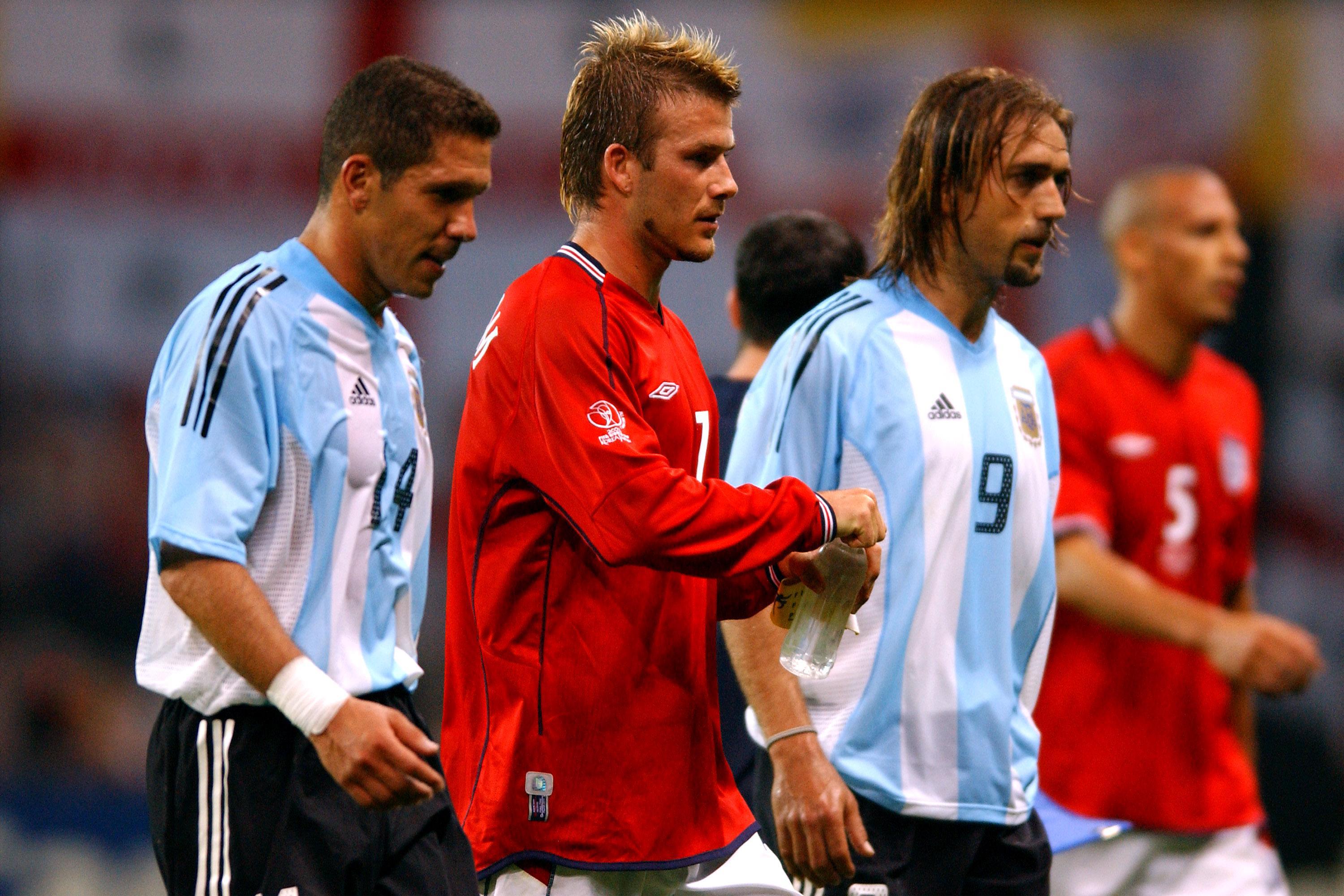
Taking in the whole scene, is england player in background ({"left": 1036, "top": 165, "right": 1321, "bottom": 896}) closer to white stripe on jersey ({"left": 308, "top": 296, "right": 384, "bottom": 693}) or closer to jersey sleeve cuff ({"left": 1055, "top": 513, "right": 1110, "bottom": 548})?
jersey sleeve cuff ({"left": 1055, "top": 513, "right": 1110, "bottom": 548})

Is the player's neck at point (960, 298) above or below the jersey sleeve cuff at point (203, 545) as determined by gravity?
above

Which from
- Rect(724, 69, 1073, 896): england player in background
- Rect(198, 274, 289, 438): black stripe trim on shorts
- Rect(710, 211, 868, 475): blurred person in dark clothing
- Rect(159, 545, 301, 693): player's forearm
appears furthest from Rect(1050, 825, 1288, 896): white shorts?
Rect(198, 274, 289, 438): black stripe trim on shorts

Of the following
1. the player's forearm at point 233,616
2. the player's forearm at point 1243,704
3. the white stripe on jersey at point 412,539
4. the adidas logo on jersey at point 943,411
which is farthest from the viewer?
the player's forearm at point 1243,704

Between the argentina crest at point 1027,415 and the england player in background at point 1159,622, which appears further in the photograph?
the england player in background at point 1159,622

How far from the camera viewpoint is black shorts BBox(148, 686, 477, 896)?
Result: 9.24ft

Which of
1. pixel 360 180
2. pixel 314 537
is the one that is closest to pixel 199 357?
pixel 314 537

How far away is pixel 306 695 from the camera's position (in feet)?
8.46

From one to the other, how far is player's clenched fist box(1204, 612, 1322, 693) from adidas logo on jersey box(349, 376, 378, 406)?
2331 millimetres

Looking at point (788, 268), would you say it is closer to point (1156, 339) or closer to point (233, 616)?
point (1156, 339)

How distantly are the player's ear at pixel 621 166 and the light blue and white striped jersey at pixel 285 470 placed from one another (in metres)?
0.53

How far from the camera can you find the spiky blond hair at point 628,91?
9.31ft

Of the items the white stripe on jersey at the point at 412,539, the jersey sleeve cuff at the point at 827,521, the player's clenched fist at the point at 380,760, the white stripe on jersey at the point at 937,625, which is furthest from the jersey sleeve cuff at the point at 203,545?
the white stripe on jersey at the point at 937,625

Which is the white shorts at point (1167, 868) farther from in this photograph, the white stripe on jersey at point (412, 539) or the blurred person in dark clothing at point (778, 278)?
the white stripe on jersey at point (412, 539)

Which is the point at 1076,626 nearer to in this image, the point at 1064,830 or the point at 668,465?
the point at 1064,830
